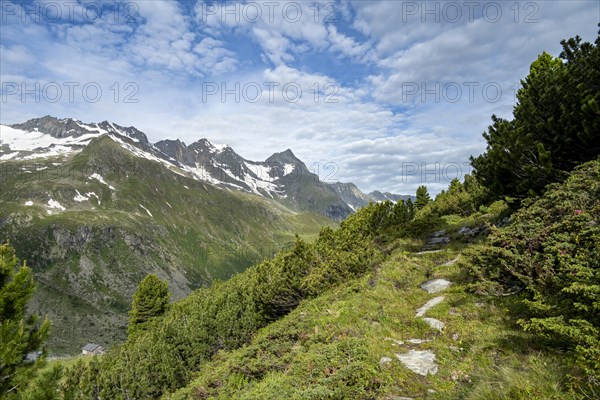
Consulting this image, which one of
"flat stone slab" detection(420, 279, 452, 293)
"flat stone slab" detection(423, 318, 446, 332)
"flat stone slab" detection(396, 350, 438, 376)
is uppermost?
"flat stone slab" detection(420, 279, 452, 293)

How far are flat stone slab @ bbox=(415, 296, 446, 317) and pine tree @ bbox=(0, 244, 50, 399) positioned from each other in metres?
14.4

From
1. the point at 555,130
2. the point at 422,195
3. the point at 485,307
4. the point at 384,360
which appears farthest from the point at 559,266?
the point at 422,195

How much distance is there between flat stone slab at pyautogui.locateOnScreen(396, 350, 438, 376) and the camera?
30.4 ft

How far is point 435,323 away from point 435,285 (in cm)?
448

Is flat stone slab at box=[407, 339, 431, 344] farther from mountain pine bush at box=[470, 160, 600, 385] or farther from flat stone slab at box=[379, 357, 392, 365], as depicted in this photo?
mountain pine bush at box=[470, 160, 600, 385]

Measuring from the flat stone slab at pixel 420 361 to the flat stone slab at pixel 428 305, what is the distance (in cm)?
324

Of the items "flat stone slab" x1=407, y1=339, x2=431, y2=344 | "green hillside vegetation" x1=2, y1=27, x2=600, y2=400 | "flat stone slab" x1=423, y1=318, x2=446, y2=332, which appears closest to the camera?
"green hillside vegetation" x1=2, y1=27, x2=600, y2=400

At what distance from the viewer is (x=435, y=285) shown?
16406 millimetres

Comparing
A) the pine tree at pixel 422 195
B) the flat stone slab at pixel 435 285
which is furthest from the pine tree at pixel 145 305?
the flat stone slab at pixel 435 285

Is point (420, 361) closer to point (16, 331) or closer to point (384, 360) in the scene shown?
point (384, 360)

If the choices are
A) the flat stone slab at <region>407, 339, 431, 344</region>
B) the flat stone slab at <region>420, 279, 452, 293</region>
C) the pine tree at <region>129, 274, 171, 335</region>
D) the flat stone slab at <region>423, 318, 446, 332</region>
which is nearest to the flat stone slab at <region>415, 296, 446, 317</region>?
the flat stone slab at <region>423, 318, 446, 332</region>

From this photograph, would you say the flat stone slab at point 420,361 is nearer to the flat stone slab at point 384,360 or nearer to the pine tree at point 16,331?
the flat stone slab at point 384,360

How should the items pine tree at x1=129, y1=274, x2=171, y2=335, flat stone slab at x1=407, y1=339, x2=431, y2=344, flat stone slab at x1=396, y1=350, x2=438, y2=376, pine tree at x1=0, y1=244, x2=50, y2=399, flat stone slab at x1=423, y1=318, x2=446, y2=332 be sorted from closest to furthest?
flat stone slab at x1=396, y1=350, x2=438, y2=376 → pine tree at x1=0, y1=244, x2=50, y2=399 → flat stone slab at x1=407, y1=339, x2=431, y2=344 → flat stone slab at x1=423, y1=318, x2=446, y2=332 → pine tree at x1=129, y1=274, x2=171, y2=335

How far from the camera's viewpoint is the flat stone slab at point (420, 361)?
9.26 meters
